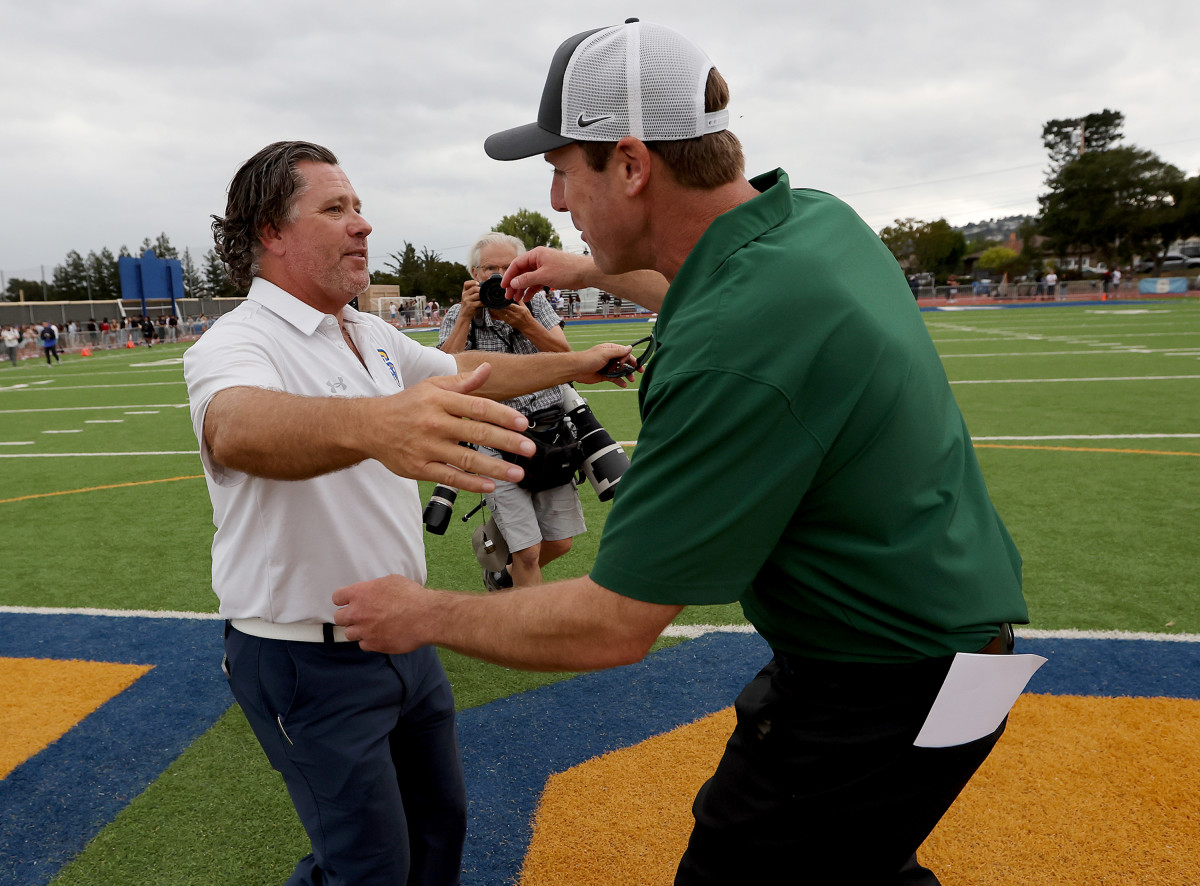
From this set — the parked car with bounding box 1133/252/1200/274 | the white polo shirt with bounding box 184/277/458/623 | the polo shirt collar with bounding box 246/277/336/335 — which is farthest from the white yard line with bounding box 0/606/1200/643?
the parked car with bounding box 1133/252/1200/274

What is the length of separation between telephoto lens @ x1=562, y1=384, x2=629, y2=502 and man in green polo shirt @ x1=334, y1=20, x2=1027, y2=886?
3.04 m

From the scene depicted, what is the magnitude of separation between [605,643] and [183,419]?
15.1 meters

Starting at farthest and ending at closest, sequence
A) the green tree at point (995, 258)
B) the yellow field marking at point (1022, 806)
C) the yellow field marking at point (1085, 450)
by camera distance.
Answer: the green tree at point (995, 258)
the yellow field marking at point (1085, 450)
the yellow field marking at point (1022, 806)

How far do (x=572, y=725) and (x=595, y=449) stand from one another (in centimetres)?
173

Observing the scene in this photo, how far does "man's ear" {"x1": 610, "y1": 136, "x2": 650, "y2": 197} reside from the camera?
67.6 inches

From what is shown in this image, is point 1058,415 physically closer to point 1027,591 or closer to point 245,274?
point 1027,591

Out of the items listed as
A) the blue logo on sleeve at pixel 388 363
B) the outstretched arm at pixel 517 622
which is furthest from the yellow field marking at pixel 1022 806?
the blue logo on sleeve at pixel 388 363

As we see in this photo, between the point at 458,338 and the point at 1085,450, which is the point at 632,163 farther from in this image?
the point at 1085,450

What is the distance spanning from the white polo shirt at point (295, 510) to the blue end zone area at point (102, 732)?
1913 mm

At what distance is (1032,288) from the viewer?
47.1 meters

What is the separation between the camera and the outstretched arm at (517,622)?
152 centimetres

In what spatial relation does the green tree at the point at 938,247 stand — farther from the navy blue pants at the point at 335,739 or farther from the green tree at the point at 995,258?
the navy blue pants at the point at 335,739

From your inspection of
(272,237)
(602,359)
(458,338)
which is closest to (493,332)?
(458,338)

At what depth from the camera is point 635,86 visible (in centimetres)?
169
